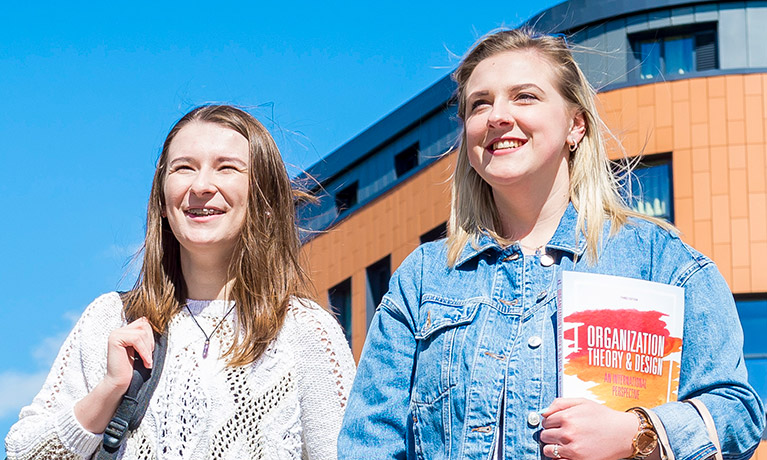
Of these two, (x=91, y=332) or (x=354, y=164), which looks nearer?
(x=91, y=332)

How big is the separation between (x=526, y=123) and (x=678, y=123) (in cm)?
2129

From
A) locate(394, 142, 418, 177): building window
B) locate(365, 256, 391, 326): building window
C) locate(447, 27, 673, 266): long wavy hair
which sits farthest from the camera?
locate(365, 256, 391, 326): building window

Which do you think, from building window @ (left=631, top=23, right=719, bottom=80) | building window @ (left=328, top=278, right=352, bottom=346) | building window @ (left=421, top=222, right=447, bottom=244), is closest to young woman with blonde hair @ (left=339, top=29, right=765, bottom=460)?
building window @ (left=631, top=23, right=719, bottom=80)

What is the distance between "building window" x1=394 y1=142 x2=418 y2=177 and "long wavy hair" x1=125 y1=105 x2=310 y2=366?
82.8 feet

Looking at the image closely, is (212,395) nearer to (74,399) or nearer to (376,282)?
(74,399)

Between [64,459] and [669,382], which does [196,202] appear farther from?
[669,382]

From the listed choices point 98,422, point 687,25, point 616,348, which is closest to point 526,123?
point 616,348

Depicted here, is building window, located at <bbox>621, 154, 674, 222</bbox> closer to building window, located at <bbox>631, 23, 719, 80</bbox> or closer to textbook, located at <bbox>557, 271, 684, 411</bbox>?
building window, located at <bbox>631, 23, 719, 80</bbox>

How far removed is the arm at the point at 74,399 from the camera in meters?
4.86

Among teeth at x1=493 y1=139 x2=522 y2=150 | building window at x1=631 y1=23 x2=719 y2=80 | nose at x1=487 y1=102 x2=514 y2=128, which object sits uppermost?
building window at x1=631 y1=23 x2=719 y2=80

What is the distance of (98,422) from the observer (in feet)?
15.9

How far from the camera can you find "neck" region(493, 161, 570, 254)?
4230 millimetres

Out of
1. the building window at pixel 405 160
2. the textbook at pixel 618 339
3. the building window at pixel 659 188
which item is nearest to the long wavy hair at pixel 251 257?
the textbook at pixel 618 339

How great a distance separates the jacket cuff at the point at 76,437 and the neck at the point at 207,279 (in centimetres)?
78
